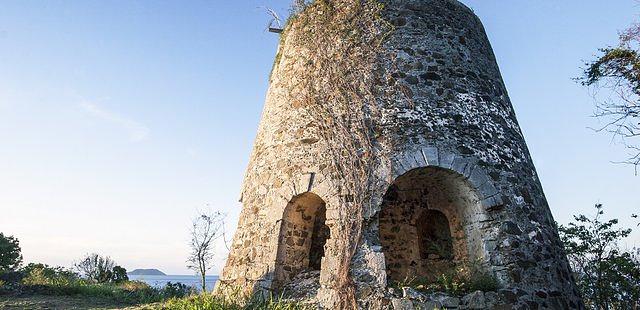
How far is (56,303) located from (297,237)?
5316 millimetres

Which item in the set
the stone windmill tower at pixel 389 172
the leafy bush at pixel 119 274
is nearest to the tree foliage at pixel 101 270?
the leafy bush at pixel 119 274

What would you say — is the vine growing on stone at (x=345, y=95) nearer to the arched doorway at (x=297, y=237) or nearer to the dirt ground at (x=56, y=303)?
the arched doorway at (x=297, y=237)

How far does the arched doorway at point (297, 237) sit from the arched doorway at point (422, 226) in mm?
1518

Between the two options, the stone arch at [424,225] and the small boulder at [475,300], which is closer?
the small boulder at [475,300]

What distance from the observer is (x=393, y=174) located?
6.38 meters

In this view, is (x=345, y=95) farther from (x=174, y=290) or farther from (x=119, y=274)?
(x=119, y=274)

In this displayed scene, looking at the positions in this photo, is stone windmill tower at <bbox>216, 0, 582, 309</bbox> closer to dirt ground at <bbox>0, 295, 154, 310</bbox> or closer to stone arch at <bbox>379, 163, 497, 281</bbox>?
stone arch at <bbox>379, 163, 497, 281</bbox>

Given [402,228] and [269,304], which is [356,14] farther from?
[269,304]

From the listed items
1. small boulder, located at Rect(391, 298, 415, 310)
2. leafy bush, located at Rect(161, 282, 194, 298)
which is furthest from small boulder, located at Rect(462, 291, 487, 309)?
leafy bush, located at Rect(161, 282, 194, 298)

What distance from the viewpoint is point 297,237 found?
684cm

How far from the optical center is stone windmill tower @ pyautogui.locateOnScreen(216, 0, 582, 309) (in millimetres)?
6039

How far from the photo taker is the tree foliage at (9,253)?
19828 mm

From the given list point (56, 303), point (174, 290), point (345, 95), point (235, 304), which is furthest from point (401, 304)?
point (174, 290)

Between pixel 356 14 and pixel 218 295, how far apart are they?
564 centimetres
